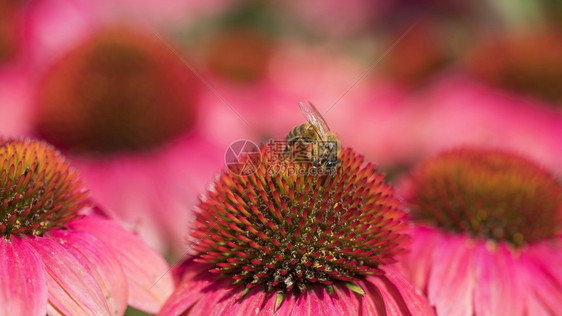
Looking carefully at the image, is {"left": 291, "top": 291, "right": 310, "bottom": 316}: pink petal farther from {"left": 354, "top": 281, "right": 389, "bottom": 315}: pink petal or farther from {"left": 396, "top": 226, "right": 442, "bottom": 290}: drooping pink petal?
{"left": 396, "top": 226, "right": 442, "bottom": 290}: drooping pink petal

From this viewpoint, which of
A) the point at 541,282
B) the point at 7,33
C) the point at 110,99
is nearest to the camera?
the point at 541,282

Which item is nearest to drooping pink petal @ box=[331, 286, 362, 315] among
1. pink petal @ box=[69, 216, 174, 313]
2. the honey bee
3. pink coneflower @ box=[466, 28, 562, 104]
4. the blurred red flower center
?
the honey bee

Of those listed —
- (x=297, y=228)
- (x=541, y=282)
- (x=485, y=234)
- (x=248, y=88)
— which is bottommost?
(x=541, y=282)

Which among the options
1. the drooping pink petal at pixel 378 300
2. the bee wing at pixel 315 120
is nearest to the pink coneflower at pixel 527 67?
the bee wing at pixel 315 120

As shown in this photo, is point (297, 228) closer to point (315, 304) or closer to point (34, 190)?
point (315, 304)

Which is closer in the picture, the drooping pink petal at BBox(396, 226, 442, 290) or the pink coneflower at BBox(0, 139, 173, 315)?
the pink coneflower at BBox(0, 139, 173, 315)

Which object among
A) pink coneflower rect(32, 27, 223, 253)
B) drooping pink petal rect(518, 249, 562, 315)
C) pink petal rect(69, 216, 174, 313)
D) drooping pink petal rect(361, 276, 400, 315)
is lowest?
drooping pink petal rect(518, 249, 562, 315)

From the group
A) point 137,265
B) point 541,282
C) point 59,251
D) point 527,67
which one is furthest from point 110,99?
point 527,67
